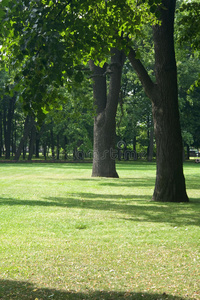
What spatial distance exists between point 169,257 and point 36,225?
390 cm

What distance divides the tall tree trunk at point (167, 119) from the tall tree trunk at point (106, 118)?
39.2 ft

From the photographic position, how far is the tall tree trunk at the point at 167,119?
51.3 feet

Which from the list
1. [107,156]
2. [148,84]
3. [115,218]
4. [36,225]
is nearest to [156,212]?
[115,218]

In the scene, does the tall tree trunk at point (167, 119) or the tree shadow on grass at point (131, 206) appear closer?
the tree shadow on grass at point (131, 206)

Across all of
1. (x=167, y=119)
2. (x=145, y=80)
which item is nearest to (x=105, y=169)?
(x=145, y=80)

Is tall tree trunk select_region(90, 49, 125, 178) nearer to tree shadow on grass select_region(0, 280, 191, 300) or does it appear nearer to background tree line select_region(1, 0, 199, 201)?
background tree line select_region(1, 0, 199, 201)

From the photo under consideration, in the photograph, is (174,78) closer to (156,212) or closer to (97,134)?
(156,212)

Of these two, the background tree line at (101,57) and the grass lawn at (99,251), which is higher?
the background tree line at (101,57)

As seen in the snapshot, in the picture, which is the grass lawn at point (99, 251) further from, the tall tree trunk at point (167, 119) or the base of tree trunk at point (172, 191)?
the tall tree trunk at point (167, 119)

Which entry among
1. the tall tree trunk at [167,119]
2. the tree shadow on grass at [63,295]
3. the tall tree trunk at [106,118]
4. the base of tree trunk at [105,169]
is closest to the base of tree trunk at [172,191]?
the tall tree trunk at [167,119]

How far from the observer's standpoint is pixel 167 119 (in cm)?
1566

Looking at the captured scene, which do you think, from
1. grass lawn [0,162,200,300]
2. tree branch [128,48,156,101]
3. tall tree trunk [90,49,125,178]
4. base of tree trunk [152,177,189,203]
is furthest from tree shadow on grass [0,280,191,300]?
tall tree trunk [90,49,125,178]

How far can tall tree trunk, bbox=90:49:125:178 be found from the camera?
28.0 m

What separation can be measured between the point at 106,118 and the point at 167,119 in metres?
12.5
